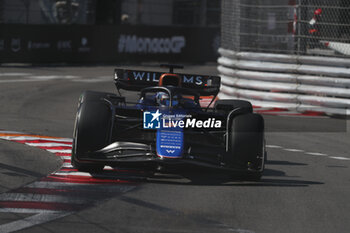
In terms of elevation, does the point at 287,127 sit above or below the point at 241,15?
below

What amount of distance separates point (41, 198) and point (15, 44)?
67.6ft

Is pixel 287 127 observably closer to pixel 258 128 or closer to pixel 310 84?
pixel 310 84

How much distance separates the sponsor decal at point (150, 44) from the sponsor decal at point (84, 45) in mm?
1865

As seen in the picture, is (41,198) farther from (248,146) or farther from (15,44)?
(15,44)

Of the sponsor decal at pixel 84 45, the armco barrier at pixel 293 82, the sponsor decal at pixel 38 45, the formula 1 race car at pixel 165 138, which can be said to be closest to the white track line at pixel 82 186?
the formula 1 race car at pixel 165 138

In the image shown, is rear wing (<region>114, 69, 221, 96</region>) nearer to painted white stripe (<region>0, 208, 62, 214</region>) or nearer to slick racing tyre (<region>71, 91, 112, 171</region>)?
slick racing tyre (<region>71, 91, 112, 171</region>)

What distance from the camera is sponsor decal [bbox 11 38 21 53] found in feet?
88.1

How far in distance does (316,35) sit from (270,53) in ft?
3.62

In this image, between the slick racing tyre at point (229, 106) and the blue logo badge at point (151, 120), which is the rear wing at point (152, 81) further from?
the blue logo badge at point (151, 120)

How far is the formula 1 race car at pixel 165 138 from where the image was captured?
8.08 metres

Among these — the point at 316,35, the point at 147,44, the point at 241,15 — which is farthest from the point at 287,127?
the point at 147,44

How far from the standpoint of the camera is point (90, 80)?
23359 mm

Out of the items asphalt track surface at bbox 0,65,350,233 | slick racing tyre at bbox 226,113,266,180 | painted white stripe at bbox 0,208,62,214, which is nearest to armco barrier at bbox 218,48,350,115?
asphalt track surface at bbox 0,65,350,233

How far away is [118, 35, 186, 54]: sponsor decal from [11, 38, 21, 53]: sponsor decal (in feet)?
17.4
